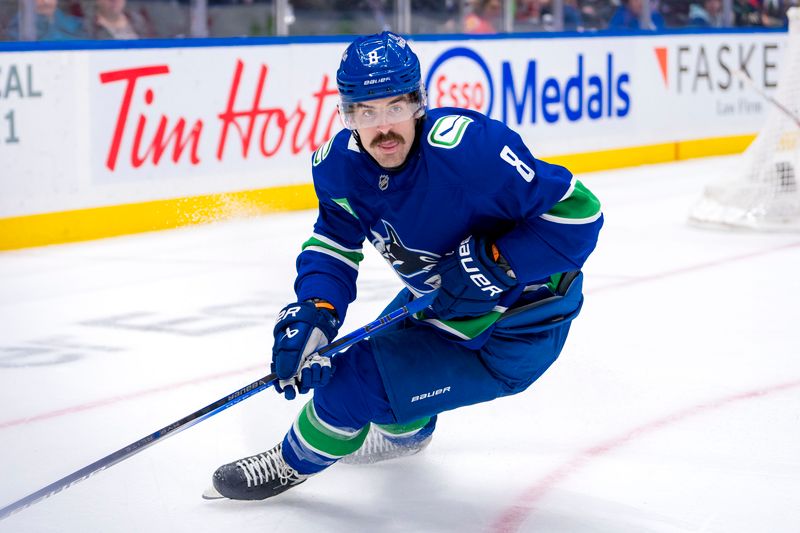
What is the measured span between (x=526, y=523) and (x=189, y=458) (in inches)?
30.7

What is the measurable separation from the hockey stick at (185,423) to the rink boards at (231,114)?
11.1 ft

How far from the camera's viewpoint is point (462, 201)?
2131mm

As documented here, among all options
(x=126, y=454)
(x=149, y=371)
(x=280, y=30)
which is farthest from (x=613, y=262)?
(x=126, y=454)

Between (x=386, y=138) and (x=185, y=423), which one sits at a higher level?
(x=386, y=138)

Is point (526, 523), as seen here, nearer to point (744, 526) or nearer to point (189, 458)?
point (744, 526)

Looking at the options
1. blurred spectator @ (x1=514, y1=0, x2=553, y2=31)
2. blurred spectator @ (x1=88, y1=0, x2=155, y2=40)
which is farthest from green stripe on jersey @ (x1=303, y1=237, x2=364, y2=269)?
blurred spectator @ (x1=514, y1=0, x2=553, y2=31)

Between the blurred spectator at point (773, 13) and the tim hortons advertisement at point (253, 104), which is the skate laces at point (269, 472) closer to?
the tim hortons advertisement at point (253, 104)

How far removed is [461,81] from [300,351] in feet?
17.8

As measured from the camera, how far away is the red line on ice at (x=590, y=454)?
7.14 feet

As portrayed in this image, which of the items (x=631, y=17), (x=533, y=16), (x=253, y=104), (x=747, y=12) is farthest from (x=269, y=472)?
(x=747, y=12)

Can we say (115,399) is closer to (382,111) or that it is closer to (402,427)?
(402,427)

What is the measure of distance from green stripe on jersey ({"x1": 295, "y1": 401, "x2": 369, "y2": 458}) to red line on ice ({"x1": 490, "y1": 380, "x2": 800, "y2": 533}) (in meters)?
0.29

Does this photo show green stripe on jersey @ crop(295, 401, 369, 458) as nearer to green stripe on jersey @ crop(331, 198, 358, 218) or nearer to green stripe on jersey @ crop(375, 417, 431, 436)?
green stripe on jersey @ crop(375, 417, 431, 436)

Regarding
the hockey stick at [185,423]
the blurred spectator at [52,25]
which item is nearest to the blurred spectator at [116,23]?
the blurred spectator at [52,25]
